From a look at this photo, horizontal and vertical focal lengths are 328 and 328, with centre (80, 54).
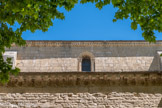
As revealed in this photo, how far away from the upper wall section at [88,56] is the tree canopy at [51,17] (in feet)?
14.8

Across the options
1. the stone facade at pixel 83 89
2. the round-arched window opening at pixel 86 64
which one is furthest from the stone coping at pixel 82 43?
the stone facade at pixel 83 89

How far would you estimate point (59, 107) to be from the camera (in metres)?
10.4

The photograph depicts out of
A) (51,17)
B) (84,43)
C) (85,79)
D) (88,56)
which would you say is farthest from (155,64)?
(51,17)

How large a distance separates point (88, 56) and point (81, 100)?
2.64m

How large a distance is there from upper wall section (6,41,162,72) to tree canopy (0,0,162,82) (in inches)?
177

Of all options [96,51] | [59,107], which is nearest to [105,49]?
[96,51]

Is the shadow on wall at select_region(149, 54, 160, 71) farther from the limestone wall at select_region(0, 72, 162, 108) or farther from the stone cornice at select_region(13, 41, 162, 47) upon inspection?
the limestone wall at select_region(0, 72, 162, 108)

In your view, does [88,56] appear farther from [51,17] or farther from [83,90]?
[51,17]

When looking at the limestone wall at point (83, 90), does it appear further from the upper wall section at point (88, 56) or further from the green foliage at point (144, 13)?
the green foliage at point (144, 13)

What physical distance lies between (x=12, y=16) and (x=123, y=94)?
16.0 feet

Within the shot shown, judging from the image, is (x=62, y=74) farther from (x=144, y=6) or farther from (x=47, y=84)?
(x=144, y=6)

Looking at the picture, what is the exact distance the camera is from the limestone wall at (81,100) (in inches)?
411

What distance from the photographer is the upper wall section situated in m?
12.3

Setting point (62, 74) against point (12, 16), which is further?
point (62, 74)
